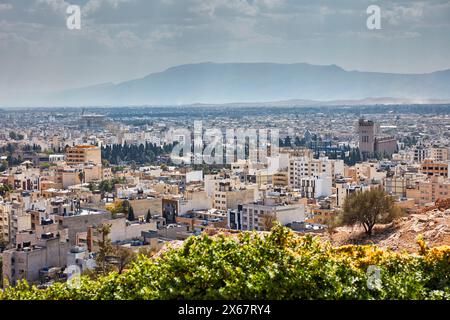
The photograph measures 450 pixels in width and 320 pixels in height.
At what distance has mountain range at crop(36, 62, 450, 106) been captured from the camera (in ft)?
33.4

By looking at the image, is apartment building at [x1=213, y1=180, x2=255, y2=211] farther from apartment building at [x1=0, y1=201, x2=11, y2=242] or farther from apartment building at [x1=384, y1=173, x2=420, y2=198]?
apartment building at [x1=0, y1=201, x2=11, y2=242]

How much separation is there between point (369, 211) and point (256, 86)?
857cm

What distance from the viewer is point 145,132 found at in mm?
26297

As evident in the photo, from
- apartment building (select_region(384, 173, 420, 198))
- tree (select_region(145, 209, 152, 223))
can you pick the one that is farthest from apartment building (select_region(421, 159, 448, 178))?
tree (select_region(145, 209, 152, 223))

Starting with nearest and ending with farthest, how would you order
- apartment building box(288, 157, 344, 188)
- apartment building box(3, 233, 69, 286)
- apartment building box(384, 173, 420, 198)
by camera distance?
apartment building box(3, 233, 69, 286) → apartment building box(384, 173, 420, 198) → apartment building box(288, 157, 344, 188)

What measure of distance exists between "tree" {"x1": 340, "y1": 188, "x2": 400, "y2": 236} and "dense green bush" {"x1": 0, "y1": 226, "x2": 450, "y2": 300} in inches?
82.8

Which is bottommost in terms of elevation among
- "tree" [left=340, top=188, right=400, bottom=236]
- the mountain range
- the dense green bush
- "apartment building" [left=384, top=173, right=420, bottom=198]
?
"apartment building" [left=384, top=173, right=420, bottom=198]

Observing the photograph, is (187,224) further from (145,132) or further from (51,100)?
(145,132)

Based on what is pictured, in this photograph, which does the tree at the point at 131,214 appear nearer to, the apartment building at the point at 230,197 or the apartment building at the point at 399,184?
the apartment building at the point at 230,197

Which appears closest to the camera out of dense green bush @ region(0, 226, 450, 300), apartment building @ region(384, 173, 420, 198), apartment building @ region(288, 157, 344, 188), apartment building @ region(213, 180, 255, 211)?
dense green bush @ region(0, 226, 450, 300)

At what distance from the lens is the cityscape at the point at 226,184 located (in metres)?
2.94

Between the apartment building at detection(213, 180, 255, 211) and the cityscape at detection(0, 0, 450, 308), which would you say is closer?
the cityscape at detection(0, 0, 450, 308)

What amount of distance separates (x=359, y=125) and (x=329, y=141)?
1437 millimetres
